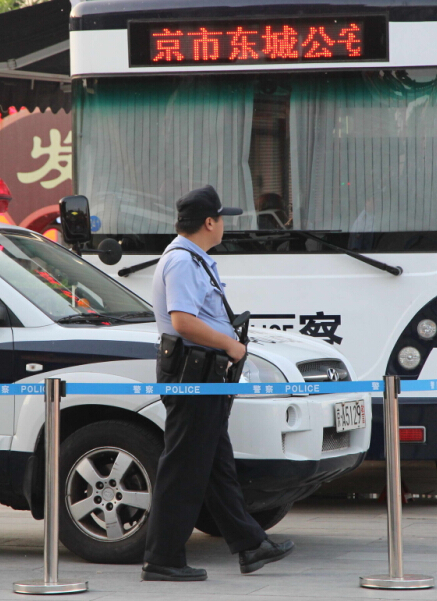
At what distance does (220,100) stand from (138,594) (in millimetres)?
3478

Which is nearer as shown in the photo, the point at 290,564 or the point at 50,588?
the point at 50,588

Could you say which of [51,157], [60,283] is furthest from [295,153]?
[51,157]

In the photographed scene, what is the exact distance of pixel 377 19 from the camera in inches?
297

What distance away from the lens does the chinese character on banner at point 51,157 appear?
1658cm

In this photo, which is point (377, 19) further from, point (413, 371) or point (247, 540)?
point (247, 540)

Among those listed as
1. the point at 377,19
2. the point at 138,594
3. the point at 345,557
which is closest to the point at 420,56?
the point at 377,19

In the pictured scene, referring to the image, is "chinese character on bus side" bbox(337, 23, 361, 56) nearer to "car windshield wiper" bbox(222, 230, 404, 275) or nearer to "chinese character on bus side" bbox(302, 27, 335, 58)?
"chinese character on bus side" bbox(302, 27, 335, 58)

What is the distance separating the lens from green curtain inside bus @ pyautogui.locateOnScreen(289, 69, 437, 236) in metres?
7.55

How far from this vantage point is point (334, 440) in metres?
6.41

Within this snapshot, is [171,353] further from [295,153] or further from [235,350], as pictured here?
[295,153]

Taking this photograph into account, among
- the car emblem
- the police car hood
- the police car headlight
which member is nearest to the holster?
the police car headlight

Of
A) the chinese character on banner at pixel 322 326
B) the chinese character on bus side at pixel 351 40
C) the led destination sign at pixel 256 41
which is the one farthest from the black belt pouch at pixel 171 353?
the chinese character on bus side at pixel 351 40

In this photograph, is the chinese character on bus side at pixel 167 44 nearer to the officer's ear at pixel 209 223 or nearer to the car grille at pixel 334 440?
the officer's ear at pixel 209 223

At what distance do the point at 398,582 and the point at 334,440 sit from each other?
1156 mm
